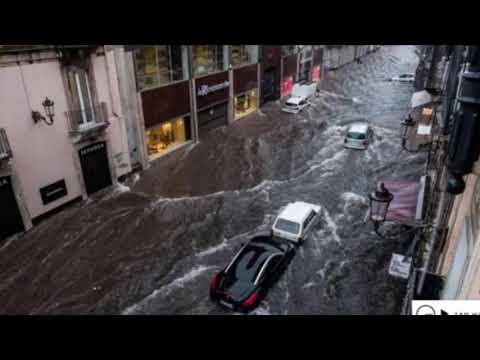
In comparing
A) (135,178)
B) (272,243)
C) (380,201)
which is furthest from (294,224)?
(135,178)

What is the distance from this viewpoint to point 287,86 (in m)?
31.8

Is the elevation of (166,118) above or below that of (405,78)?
above

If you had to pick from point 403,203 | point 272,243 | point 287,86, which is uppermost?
point 403,203

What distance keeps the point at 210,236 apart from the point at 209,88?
1169 cm

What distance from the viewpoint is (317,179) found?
56.8 feet

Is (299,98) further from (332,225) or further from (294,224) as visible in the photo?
(294,224)

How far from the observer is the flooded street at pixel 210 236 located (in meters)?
10.6

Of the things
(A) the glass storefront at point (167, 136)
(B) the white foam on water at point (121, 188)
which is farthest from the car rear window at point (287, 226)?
(A) the glass storefront at point (167, 136)

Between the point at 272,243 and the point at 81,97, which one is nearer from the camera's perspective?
the point at 272,243
